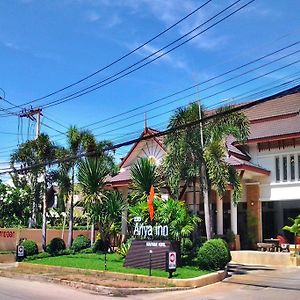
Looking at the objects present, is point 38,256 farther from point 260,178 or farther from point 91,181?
point 260,178

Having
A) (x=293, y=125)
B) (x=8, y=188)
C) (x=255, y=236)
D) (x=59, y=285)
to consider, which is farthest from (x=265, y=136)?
(x=8, y=188)

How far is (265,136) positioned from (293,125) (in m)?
1.85

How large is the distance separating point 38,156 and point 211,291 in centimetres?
1744

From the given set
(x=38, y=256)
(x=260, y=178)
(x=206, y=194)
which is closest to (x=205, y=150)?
(x=206, y=194)

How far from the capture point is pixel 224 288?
17078 millimetres

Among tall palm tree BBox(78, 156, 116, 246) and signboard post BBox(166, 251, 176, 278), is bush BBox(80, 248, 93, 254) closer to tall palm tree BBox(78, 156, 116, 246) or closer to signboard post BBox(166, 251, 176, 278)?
tall palm tree BBox(78, 156, 116, 246)

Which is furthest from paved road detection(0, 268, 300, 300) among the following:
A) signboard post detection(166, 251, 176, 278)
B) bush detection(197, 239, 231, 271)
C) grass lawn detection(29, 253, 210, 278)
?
grass lawn detection(29, 253, 210, 278)

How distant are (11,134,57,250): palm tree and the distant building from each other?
4237 millimetres

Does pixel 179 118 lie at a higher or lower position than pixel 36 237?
higher

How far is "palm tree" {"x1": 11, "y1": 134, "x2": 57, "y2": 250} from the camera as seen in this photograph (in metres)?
30.8

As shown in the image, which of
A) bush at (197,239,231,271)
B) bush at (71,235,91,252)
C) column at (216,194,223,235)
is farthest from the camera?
bush at (71,235,91,252)

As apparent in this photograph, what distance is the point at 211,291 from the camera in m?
16.5

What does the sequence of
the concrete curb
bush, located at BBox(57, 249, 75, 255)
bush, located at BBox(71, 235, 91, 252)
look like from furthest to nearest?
1. bush, located at BBox(71, 235, 91, 252)
2. bush, located at BBox(57, 249, 75, 255)
3. the concrete curb

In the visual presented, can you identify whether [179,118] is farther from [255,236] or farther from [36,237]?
[36,237]
